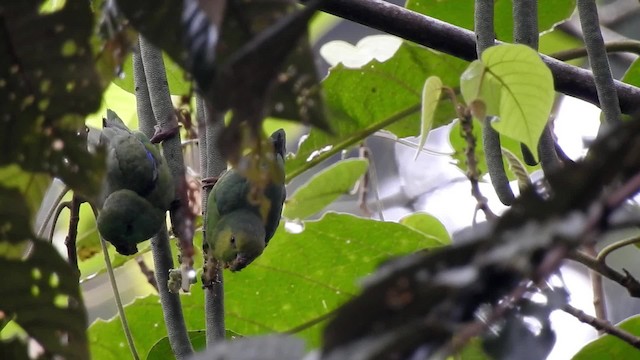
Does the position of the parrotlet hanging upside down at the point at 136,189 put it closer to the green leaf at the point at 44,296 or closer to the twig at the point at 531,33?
the green leaf at the point at 44,296

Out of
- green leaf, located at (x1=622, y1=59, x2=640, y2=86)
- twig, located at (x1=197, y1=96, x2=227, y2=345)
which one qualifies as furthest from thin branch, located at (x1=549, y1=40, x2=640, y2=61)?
twig, located at (x1=197, y1=96, x2=227, y2=345)

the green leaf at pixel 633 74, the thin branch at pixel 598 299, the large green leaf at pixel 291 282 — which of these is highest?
the green leaf at pixel 633 74

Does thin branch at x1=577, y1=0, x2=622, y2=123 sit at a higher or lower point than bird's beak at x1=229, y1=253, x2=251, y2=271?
higher

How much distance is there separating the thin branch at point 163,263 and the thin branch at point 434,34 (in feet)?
0.62

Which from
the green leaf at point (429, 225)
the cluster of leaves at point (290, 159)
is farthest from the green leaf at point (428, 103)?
the green leaf at point (429, 225)

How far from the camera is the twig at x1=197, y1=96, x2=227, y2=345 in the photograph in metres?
0.75

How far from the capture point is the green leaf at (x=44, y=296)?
2.38 ft

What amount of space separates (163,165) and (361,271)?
0.43 m

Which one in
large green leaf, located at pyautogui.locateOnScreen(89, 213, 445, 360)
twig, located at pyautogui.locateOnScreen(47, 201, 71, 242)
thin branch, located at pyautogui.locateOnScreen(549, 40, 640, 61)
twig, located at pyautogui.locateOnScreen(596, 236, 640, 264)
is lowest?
large green leaf, located at pyautogui.locateOnScreen(89, 213, 445, 360)

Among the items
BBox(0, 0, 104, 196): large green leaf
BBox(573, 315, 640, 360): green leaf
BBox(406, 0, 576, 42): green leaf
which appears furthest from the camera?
BBox(406, 0, 576, 42): green leaf

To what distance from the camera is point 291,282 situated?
1.22 meters

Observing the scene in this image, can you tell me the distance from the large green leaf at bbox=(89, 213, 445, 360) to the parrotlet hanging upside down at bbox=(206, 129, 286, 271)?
0.27 meters

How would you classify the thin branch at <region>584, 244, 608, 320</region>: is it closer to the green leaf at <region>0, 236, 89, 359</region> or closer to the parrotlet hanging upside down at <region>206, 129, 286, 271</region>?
the parrotlet hanging upside down at <region>206, 129, 286, 271</region>

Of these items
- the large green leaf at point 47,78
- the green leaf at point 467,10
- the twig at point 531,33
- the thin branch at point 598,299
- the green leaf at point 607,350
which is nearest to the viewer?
the large green leaf at point 47,78
